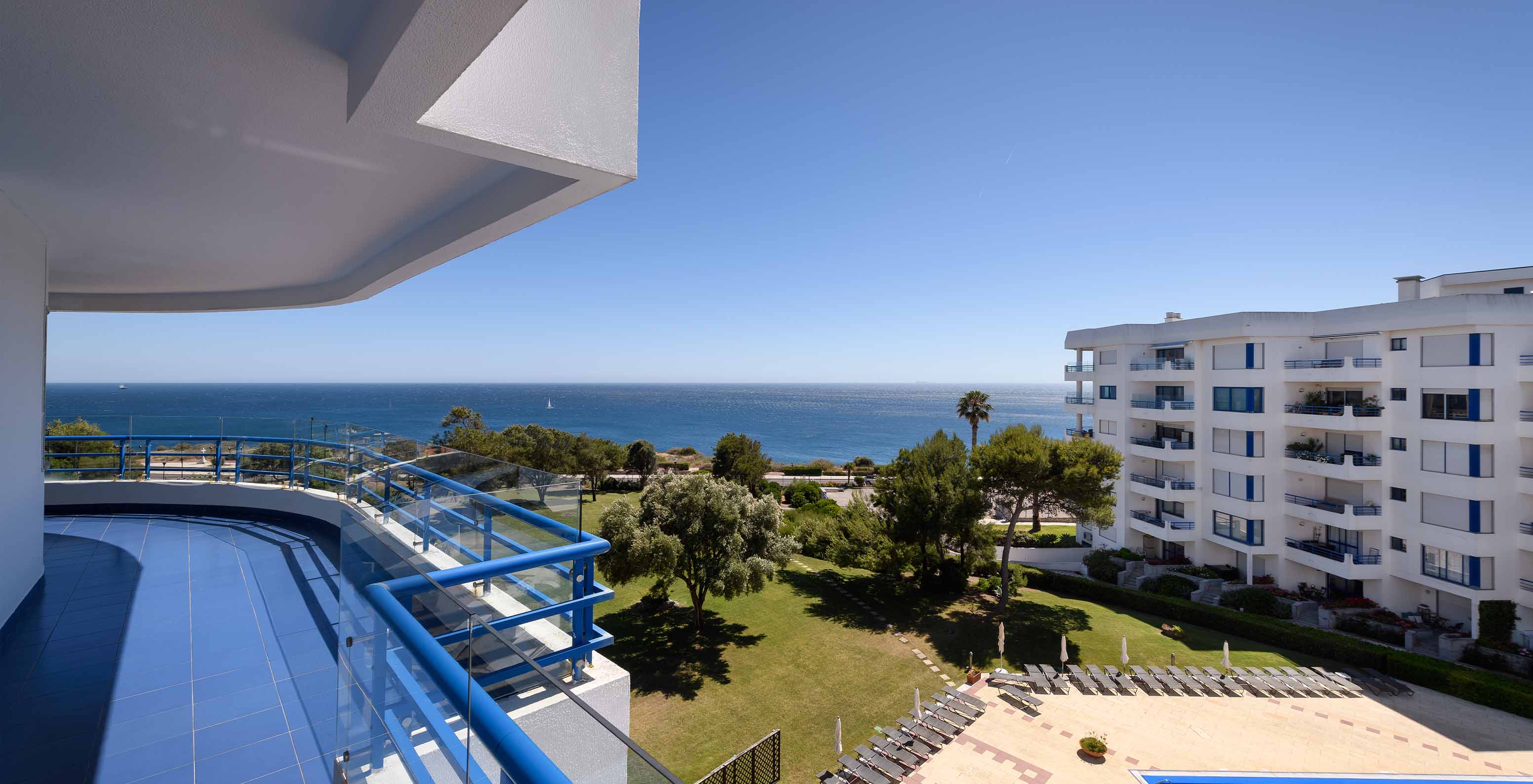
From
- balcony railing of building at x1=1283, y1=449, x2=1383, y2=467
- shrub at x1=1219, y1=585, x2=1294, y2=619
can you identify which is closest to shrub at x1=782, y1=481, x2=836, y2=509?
shrub at x1=1219, y1=585, x2=1294, y2=619

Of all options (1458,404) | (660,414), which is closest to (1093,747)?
(1458,404)

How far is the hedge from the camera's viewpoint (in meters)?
13.4

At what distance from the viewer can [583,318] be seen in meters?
107

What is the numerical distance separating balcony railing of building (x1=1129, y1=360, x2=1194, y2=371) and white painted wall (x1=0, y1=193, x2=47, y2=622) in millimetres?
29054

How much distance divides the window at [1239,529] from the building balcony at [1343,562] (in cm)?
115

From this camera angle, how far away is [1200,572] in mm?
21281

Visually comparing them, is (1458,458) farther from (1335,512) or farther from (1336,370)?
(1336,370)

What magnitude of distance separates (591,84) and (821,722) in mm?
12687

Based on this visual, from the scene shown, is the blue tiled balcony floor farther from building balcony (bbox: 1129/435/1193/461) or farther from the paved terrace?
building balcony (bbox: 1129/435/1193/461)

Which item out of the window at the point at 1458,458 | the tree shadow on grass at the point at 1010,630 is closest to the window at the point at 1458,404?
the window at the point at 1458,458

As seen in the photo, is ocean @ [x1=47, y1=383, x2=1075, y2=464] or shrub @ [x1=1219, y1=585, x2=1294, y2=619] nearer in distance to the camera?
shrub @ [x1=1219, y1=585, x2=1294, y2=619]

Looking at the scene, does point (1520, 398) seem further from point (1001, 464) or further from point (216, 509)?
point (216, 509)

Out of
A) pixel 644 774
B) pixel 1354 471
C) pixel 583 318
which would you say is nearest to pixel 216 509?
Result: pixel 644 774

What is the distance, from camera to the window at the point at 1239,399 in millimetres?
21172
